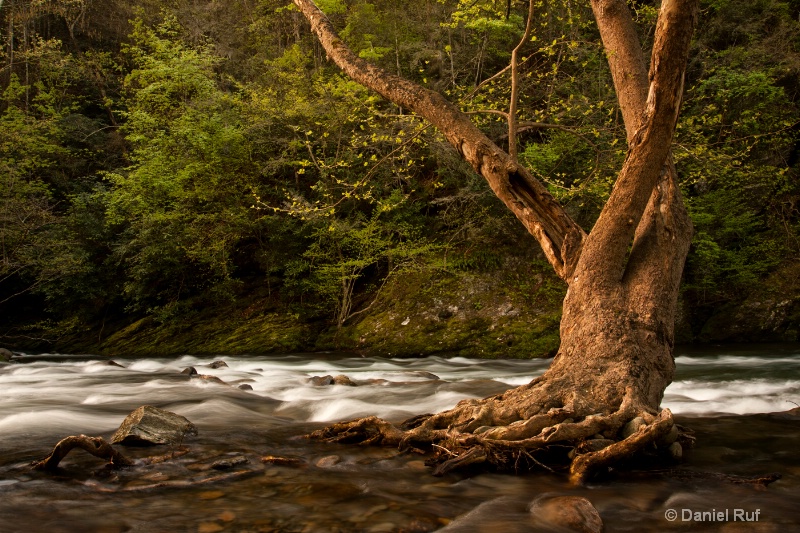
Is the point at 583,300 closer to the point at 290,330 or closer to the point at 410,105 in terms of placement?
the point at 410,105

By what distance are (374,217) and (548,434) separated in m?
9.60

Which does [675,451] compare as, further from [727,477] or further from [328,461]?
[328,461]

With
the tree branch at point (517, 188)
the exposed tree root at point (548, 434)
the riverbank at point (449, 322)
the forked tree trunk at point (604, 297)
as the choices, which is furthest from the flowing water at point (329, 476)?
the riverbank at point (449, 322)

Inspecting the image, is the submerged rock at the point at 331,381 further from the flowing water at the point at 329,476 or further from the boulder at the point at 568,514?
the boulder at the point at 568,514

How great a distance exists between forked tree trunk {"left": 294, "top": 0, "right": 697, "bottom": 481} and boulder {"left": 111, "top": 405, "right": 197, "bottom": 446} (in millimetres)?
1375

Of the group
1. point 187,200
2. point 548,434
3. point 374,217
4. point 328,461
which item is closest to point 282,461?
point 328,461

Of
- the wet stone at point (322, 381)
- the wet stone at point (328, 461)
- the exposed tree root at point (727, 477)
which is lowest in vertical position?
the wet stone at point (322, 381)

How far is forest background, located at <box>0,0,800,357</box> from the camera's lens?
1245cm

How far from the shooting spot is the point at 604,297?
5023 millimetres

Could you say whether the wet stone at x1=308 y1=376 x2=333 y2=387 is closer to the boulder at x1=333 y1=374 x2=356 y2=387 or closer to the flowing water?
the boulder at x1=333 y1=374 x2=356 y2=387

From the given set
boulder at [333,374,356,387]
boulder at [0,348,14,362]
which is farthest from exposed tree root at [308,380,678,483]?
boulder at [0,348,14,362]

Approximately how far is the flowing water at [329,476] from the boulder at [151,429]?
0.50ft

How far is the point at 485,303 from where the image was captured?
12.5m

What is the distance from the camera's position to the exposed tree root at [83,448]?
432 centimetres
